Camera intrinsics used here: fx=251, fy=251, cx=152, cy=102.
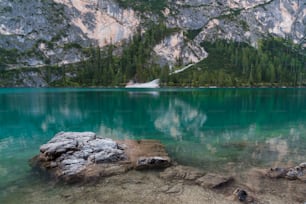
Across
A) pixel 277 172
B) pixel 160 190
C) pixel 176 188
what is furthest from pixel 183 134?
pixel 160 190

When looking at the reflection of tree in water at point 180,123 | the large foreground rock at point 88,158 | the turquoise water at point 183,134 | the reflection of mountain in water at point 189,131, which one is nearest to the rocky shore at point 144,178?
the large foreground rock at point 88,158

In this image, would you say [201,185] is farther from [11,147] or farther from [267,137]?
[11,147]

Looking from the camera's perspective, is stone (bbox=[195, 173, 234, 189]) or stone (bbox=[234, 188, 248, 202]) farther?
stone (bbox=[195, 173, 234, 189])

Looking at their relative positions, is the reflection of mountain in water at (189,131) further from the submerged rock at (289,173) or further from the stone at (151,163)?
the submerged rock at (289,173)

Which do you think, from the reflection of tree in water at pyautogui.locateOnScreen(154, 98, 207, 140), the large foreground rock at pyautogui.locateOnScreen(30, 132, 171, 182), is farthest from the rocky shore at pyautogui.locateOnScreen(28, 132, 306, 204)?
the reflection of tree in water at pyautogui.locateOnScreen(154, 98, 207, 140)

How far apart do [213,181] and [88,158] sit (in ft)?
37.4

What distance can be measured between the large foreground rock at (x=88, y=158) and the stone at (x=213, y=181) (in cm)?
417

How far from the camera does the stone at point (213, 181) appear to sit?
18.1 meters

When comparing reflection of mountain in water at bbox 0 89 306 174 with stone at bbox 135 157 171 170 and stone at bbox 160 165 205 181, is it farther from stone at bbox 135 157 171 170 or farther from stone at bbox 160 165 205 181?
stone at bbox 135 157 171 170

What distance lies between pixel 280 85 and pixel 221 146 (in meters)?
187

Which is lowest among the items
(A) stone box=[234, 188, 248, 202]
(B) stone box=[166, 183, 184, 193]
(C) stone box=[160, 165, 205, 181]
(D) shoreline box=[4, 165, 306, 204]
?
(D) shoreline box=[4, 165, 306, 204]

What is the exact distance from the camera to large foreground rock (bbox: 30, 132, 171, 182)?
21066 mm

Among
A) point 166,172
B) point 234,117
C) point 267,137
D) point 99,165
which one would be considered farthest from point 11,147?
point 234,117

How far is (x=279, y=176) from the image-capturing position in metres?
19.9
